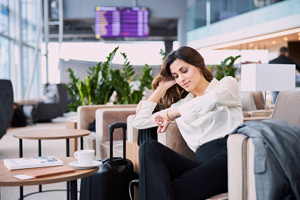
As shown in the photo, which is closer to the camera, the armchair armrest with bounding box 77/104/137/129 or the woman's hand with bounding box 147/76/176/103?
the woman's hand with bounding box 147/76/176/103

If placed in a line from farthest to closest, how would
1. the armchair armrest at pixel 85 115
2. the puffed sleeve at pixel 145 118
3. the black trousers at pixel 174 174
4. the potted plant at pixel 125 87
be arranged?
the potted plant at pixel 125 87
the armchair armrest at pixel 85 115
the puffed sleeve at pixel 145 118
the black trousers at pixel 174 174

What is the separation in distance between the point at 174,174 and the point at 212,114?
0.38 metres


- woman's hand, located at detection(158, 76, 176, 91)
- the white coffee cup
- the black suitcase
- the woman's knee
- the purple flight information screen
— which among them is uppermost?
the purple flight information screen

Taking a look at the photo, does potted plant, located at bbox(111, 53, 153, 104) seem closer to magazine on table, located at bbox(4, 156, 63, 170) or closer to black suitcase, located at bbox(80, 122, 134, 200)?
black suitcase, located at bbox(80, 122, 134, 200)

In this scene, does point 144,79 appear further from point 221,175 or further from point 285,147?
point 285,147

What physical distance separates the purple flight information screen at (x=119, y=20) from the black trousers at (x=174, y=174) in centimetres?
818

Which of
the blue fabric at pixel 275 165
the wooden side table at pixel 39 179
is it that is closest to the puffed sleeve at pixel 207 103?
the blue fabric at pixel 275 165

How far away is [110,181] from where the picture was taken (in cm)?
184

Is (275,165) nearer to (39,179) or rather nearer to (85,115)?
(39,179)

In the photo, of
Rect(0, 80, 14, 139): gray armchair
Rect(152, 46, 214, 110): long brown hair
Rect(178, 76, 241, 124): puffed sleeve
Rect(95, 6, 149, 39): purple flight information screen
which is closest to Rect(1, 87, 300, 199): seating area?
Rect(152, 46, 214, 110): long brown hair

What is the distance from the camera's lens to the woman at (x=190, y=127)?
1.47m

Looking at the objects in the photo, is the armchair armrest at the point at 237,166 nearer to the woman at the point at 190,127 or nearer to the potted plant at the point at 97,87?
the woman at the point at 190,127

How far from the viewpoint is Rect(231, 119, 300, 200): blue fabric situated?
1.16 meters

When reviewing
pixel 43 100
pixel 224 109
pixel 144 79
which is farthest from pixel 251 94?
pixel 43 100
